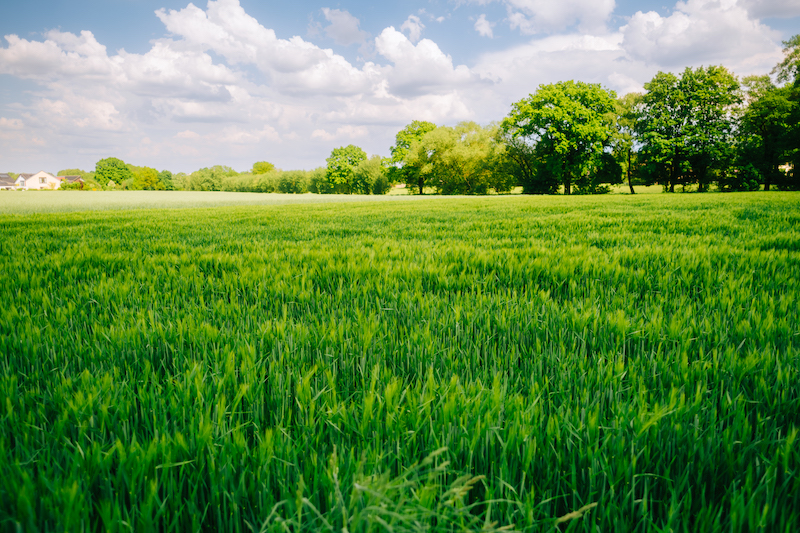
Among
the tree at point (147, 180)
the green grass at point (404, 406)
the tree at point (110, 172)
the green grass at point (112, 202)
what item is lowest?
the green grass at point (404, 406)

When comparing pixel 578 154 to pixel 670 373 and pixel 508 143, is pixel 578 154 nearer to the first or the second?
pixel 508 143

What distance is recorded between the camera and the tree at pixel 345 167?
86375 mm

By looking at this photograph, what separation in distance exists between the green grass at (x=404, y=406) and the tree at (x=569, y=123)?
2049 inches

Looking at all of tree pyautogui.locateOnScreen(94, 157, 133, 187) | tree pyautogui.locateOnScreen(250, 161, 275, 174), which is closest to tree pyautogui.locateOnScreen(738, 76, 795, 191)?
tree pyautogui.locateOnScreen(250, 161, 275, 174)

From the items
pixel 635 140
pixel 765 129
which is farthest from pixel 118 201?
pixel 765 129

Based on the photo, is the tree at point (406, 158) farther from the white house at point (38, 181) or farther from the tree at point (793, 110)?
the white house at point (38, 181)

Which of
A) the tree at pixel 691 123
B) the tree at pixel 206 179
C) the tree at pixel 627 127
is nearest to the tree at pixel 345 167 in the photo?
the tree at pixel 206 179

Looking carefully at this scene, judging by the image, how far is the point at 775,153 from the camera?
39.7 m

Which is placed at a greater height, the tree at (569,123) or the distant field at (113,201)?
the tree at (569,123)

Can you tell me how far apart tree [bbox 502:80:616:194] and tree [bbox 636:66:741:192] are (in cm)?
515

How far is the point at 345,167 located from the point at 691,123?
64.8 metres

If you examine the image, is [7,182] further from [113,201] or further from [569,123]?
[569,123]

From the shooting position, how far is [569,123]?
159 feet

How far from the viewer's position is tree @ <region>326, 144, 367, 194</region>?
86.4 metres
